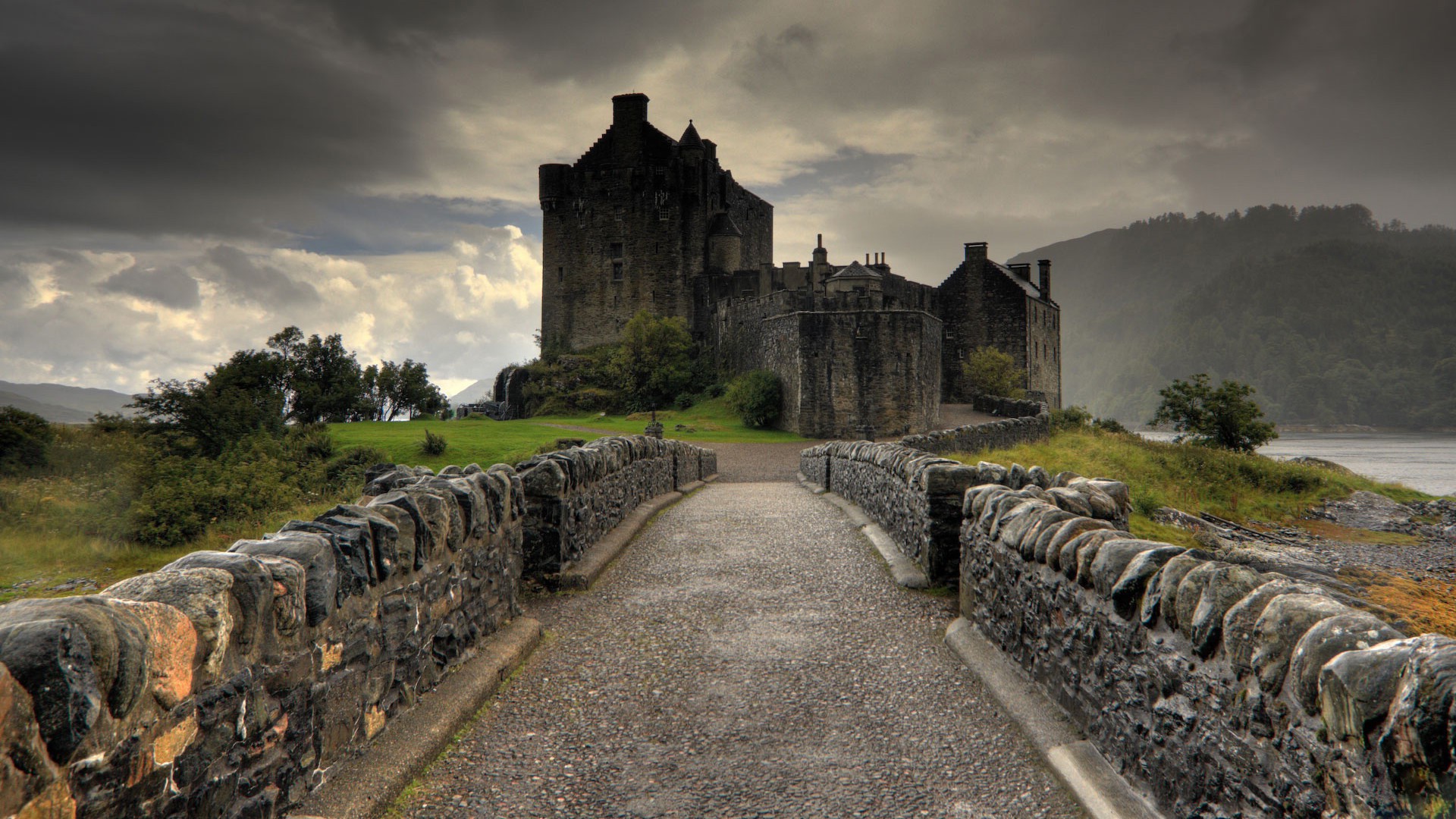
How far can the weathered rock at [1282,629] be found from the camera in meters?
2.64

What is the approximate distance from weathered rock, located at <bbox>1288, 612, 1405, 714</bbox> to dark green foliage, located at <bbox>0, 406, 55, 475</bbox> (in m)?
28.0

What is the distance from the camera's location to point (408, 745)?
13.0 feet

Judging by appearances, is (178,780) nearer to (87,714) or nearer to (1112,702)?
(87,714)

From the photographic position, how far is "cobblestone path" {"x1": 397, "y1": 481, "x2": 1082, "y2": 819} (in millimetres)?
3729

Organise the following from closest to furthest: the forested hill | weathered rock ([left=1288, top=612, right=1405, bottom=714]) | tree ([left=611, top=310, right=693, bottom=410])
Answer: weathered rock ([left=1288, top=612, right=1405, bottom=714])
tree ([left=611, top=310, right=693, bottom=410])
the forested hill

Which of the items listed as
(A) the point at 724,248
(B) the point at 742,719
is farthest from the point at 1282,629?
(A) the point at 724,248

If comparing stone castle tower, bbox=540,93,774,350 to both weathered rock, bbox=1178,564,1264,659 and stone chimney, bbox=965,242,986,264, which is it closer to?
stone chimney, bbox=965,242,986,264

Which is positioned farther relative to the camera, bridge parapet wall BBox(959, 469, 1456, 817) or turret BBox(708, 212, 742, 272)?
turret BBox(708, 212, 742, 272)

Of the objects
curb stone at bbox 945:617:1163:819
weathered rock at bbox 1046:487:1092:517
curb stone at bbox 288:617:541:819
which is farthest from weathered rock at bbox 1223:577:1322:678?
curb stone at bbox 288:617:541:819

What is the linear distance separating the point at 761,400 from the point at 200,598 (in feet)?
111

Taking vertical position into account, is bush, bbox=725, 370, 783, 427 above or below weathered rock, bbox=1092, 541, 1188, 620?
above

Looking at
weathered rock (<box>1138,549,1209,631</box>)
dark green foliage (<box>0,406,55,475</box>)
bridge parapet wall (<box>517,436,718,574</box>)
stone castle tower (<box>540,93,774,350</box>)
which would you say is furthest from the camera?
stone castle tower (<box>540,93,774,350</box>)

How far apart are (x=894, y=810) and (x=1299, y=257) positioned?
203 metres

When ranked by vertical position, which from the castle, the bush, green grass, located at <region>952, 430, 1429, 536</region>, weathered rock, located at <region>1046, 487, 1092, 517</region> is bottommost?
green grass, located at <region>952, 430, 1429, 536</region>
